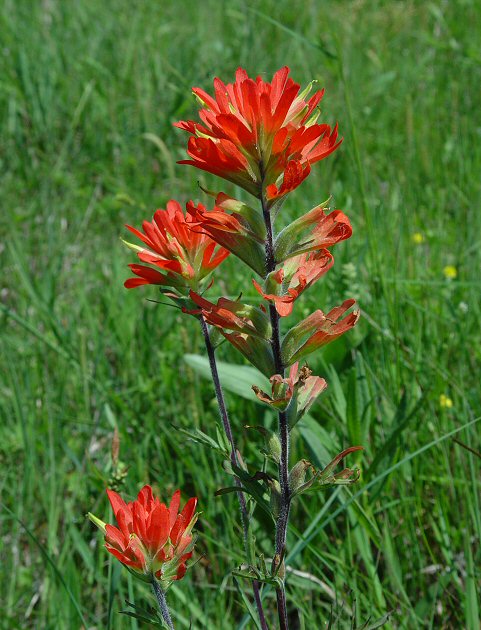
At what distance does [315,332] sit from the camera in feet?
3.66

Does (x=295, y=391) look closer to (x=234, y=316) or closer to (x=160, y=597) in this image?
(x=234, y=316)

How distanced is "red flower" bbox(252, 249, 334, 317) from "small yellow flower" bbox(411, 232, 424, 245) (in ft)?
5.47

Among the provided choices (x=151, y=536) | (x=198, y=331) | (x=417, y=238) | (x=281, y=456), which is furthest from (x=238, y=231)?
(x=417, y=238)

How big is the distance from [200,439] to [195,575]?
0.89 meters

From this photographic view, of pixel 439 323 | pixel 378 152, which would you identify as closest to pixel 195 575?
pixel 439 323

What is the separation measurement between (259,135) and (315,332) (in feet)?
0.93

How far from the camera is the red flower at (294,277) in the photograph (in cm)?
103

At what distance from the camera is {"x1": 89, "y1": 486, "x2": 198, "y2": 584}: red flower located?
113 cm

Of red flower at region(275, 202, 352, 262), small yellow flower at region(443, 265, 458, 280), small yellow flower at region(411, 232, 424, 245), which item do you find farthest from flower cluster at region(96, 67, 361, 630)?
small yellow flower at region(411, 232, 424, 245)

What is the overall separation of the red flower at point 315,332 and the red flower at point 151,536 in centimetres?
26

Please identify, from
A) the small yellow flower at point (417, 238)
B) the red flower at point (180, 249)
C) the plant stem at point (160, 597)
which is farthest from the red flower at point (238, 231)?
the small yellow flower at point (417, 238)

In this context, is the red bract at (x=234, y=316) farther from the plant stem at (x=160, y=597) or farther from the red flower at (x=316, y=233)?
the plant stem at (x=160, y=597)

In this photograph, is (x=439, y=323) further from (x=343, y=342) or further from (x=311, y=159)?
(x=311, y=159)

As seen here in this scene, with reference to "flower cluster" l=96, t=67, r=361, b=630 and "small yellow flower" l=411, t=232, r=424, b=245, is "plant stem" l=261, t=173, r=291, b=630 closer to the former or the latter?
"flower cluster" l=96, t=67, r=361, b=630
